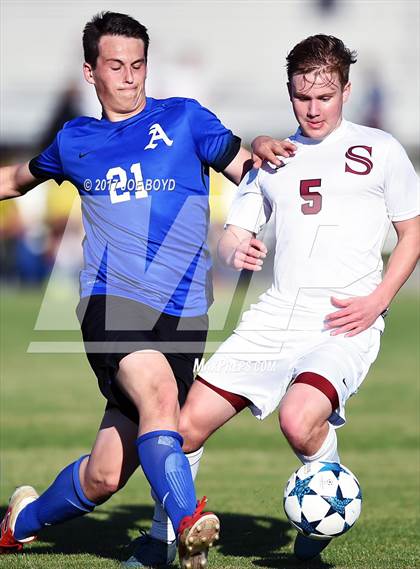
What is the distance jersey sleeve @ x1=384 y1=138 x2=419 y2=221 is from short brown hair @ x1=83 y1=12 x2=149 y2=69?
1.45 m

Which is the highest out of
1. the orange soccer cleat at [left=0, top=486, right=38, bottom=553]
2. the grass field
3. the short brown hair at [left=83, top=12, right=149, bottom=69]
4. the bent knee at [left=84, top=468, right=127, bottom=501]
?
the short brown hair at [left=83, top=12, right=149, bottom=69]

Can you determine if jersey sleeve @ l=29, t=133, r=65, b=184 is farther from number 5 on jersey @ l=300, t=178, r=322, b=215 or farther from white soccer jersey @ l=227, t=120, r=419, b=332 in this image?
number 5 on jersey @ l=300, t=178, r=322, b=215

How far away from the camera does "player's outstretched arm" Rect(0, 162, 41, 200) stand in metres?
6.81

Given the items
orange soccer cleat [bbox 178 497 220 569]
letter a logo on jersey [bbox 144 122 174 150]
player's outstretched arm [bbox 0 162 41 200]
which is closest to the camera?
orange soccer cleat [bbox 178 497 220 569]

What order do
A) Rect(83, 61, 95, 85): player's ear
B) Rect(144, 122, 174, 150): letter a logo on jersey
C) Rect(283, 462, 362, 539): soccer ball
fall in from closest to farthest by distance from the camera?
1. Rect(283, 462, 362, 539): soccer ball
2. Rect(144, 122, 174, 150): letter a logo on jersey
3. Rect(83, 61, 95, 85): player's ear

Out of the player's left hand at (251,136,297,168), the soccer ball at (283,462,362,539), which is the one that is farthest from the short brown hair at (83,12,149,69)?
the soccer ball at (283,462,362,539)

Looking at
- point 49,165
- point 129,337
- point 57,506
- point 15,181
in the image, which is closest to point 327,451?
point 129,337

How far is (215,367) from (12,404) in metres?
7.65

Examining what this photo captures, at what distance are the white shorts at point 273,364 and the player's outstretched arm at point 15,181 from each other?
1530mm

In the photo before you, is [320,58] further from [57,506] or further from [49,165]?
[57,506]

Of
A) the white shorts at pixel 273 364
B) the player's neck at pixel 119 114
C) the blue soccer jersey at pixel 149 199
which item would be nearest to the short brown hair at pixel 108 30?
the player's neck at pixel 119 114

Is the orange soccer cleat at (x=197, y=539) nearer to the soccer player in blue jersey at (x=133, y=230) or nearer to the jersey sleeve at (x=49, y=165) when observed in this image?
the soccer player in blue jersey at (x=133, y=230)

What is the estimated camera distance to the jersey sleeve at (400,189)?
20.1 feet

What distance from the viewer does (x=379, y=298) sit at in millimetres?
6094
